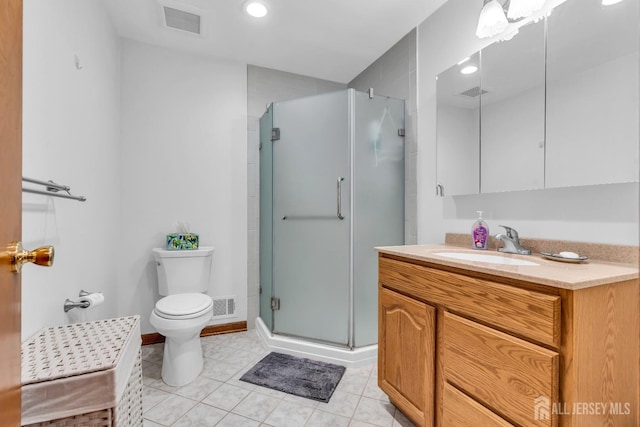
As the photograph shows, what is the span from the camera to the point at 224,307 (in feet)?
8.36

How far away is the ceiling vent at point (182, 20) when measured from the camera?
1.96 m

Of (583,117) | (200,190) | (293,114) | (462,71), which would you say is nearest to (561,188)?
(583,117)

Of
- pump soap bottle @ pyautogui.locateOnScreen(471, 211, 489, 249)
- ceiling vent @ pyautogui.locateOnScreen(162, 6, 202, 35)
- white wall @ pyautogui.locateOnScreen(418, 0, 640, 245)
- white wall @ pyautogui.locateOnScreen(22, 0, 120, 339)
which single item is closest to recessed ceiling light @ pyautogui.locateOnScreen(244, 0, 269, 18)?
ceiling vent @ pyautogui.locateOnScreen(162, 6, 202, 35)

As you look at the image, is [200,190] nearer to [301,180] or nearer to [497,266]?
[301,180]

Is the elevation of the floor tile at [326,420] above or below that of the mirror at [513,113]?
below

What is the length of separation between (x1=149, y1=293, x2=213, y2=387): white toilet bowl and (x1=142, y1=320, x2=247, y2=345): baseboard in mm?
591

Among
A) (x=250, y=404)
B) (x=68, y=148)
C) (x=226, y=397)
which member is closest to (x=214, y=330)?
(x=226, y=397)

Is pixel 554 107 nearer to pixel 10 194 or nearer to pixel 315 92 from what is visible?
pixel 10 194

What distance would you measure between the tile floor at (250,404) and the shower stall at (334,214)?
0.35m

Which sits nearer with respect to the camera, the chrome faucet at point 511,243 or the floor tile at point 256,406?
the chrome faucet at point 511,243

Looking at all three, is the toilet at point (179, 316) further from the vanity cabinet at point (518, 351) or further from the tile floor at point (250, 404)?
the vanity cabinet at point (518, 351)

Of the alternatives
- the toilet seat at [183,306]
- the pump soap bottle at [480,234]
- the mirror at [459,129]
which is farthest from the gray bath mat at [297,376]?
the mirror at [459,129]

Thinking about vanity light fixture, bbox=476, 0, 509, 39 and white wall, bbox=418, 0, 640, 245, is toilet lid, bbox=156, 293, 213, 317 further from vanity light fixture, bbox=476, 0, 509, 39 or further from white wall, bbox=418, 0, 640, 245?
vanity light fixture, bbox=476, 0, 509, 39

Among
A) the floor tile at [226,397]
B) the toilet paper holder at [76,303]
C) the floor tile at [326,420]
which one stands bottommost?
the floor tile at [326,420]
